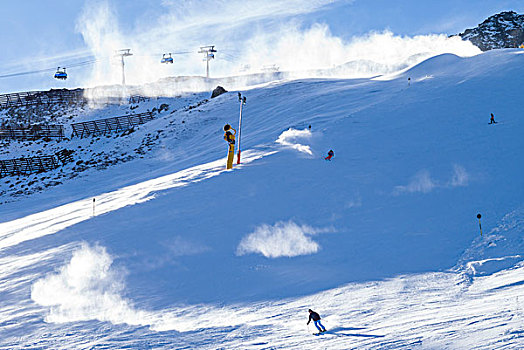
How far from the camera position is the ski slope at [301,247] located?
9273mm

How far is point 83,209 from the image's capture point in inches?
734

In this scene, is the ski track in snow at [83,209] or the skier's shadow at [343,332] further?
the ski track in snow at [83,209]

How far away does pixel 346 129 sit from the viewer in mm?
23812

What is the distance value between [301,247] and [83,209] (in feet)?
34.0

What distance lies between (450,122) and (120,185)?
17.9 metres

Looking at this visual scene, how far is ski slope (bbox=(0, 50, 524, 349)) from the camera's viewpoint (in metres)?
9.27

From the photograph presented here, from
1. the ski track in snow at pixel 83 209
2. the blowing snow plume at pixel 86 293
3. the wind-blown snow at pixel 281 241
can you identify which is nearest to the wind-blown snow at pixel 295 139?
the ski track in snow at pixel 83 209

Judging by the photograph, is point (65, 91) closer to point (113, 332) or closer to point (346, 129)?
point (346, 129)

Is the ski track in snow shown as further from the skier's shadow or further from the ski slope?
the skier's shadow

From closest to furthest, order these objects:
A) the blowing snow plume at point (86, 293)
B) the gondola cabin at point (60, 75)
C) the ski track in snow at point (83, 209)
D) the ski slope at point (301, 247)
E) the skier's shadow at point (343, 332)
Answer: the skier's shadow at point (343, 332), the ski slope at point (301, 247), the blowing snow plume at point (86, 293), the ski track in snow at point (83, 209), the gondola cabin at point (60, 75)

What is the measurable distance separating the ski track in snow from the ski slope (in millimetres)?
135

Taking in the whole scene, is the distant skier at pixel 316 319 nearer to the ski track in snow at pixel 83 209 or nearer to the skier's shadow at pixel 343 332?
the skier's shadow at pixel 343 332

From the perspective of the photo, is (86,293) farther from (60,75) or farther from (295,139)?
(60,75)

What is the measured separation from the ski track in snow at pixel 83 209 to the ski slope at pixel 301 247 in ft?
0.44
